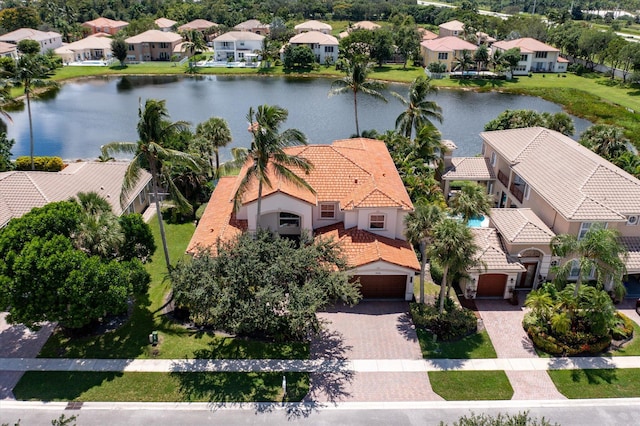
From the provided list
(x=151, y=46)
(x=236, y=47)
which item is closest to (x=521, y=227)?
(x=236, y=47)

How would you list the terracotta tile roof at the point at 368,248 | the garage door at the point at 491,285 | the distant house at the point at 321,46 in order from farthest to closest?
the distant house at the point at 321,46
the garage door at the point at 491,285
the terracotta tile roof at the point at 368,248

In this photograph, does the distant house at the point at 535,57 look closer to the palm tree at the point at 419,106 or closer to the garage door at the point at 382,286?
the palm tree at the point at 419,106

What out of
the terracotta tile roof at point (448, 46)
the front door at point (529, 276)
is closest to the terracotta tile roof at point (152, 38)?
the terracotta tile roof at point (448, 46)

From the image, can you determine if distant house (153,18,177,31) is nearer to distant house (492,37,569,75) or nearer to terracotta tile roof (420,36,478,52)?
terracotta tile roof (420,36,478,52)

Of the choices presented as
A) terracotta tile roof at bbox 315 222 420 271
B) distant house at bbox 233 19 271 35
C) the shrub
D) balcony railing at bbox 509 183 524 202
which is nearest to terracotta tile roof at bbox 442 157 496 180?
balcony railing at bbox 509 183 524 202

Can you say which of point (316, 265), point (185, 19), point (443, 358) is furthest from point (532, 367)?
point (185, 19)

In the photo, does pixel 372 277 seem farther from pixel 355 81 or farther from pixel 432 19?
pixel 432 19

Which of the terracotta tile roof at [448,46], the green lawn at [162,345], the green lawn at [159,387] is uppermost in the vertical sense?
the terracotta tile roof at [448,46]
